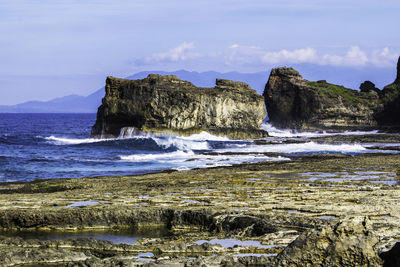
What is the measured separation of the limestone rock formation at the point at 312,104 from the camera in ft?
373

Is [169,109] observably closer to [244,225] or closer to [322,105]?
[322,105]

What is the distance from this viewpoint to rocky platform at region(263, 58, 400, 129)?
373ft

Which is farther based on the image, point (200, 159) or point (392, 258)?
point (200, 159)

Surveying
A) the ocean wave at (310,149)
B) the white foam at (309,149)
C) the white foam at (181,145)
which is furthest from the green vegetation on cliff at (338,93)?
the white foam at (181,145)

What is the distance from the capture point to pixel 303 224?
1478 cm

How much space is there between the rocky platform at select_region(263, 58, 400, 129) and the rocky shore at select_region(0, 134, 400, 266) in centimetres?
8800

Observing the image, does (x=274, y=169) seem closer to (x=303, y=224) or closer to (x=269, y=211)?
(x=269, y=211)

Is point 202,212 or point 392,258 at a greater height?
point 392,258

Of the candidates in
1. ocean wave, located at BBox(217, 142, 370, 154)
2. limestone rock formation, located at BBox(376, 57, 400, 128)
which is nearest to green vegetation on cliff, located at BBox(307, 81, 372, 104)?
limestone rock formation, located at BBox(376, 57, 400, 128)

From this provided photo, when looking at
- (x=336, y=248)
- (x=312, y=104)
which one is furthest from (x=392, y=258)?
(x=312, y=104)

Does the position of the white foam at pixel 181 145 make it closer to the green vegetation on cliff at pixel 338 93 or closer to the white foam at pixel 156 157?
the white foam at pixel 156 157

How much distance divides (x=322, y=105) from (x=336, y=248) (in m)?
107

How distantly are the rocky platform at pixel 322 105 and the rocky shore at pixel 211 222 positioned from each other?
289ft

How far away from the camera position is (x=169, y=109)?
263 feet
